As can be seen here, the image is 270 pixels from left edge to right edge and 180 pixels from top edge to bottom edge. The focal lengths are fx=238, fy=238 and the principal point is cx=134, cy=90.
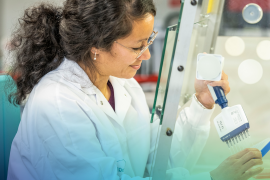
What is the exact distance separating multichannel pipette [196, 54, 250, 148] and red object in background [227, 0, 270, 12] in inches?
10.5

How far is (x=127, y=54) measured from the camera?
1013mm

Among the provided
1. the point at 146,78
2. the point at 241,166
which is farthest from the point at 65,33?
the point at 146,78

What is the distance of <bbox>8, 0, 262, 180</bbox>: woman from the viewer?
32.9 inches

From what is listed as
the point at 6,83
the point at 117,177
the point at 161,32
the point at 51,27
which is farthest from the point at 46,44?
the point at 161,32

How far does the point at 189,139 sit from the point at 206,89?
0.66 ft

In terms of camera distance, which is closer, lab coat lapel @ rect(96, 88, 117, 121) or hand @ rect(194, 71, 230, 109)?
hand @ rect(194, 71, 230, 109)

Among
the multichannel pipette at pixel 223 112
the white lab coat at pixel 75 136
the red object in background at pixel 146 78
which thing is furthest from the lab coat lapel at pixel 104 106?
the red object in background at pixel 146 78

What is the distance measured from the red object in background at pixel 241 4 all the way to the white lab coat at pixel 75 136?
1.29ft

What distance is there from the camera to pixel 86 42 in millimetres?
1007

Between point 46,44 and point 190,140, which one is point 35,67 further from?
point 190,140

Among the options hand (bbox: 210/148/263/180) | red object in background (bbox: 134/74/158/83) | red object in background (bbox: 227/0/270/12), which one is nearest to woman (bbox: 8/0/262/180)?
hand (bbox: 210/148/263/180)

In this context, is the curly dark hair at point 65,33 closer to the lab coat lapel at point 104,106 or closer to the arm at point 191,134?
the lab coat lapel at point 104,106

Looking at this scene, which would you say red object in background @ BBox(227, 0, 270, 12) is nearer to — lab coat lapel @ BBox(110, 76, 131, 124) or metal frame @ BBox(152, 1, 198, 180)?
metal frame @ BBox(152, 1, 198, 180)

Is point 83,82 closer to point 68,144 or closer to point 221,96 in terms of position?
point 68,144
